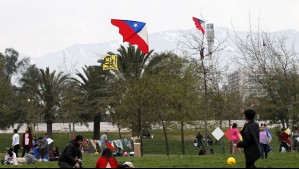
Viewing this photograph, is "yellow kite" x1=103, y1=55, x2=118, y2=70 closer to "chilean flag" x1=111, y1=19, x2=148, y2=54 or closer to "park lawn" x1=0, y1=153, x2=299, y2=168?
"chilean flag" x1=111, y1=19, x2=148, y2=54

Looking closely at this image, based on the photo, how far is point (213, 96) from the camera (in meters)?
42.0

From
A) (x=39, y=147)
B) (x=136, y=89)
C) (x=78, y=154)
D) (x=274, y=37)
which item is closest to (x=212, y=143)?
(x=136, y=89)

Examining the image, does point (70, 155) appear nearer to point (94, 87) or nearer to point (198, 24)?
point (198, 24)

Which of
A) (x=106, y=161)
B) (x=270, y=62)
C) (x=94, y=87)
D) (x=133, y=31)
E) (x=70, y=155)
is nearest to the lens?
(x=106, y=161)

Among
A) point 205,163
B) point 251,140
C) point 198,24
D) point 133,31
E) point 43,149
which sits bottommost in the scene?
point 205,163

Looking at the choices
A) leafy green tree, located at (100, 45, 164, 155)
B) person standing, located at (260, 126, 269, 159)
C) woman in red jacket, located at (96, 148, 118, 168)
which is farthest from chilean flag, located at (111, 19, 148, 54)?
woman in red jacket, located at (96, 148, 118, 168)

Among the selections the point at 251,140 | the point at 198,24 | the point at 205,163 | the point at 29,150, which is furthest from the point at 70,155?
the point at 198,24

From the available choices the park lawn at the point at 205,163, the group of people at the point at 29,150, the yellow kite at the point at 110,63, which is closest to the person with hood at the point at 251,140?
the park lawn at the point at 205,163

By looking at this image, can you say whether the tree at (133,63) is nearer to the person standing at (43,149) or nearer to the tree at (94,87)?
the tree at (94,87)

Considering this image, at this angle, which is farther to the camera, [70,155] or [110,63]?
[110,63]

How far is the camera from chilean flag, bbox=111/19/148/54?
28.1 m

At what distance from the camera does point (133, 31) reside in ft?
92.5

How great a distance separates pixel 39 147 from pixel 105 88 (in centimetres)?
2002

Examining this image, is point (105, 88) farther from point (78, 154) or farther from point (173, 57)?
point (78, 154)
